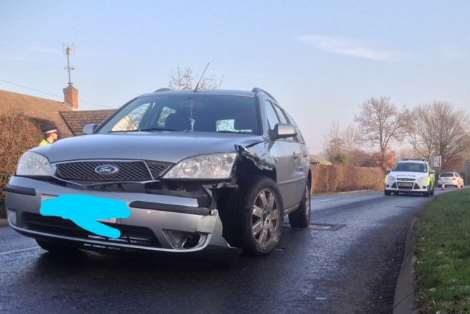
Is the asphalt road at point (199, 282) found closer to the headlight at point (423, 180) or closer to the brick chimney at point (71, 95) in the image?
the headlight at point (423, 180)

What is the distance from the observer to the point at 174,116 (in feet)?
18.1

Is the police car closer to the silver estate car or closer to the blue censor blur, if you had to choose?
the silver estate car

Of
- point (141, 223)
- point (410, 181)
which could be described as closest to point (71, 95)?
point (410, 181)

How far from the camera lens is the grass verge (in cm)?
320

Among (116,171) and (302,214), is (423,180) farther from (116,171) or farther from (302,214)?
(116,171)

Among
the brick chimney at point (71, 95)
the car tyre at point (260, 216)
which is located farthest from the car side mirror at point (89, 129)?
the brick chimney at point (71, 95)

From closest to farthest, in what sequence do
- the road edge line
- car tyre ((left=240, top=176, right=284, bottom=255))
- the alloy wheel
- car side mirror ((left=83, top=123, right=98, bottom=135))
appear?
the road edge line < car tyre ((left=240, top=176, right=284, bottom=255)) < the alloy wheel < car side mirror ((left=83, top=123, right=98, bottom=135))

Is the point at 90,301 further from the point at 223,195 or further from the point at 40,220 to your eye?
the point at 223,195

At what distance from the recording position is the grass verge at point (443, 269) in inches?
126

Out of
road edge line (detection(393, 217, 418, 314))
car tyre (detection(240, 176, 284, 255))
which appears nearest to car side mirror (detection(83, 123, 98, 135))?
car tyre (detection(240, 176, 284, 255))

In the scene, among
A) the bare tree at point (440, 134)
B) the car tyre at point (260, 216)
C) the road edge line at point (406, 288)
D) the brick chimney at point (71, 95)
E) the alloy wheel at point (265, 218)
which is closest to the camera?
the road edge line at point (406, 288)

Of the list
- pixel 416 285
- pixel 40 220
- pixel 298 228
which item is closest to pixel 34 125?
pixel 298 228

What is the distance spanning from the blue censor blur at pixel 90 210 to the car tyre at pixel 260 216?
3.40 ft

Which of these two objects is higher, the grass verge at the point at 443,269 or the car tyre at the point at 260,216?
the car tyre at the point at 260,216
